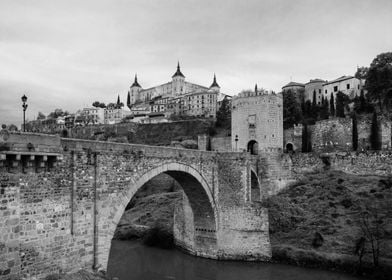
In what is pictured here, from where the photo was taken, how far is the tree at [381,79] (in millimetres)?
34453

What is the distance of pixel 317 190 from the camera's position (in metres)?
25.3

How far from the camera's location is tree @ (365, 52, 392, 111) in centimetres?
3445

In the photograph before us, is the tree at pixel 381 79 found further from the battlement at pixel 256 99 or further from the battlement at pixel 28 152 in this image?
the battlement at pixel 28 152

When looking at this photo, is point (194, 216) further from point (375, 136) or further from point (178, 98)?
point (178, 98)

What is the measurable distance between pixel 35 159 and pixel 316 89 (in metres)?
60.5

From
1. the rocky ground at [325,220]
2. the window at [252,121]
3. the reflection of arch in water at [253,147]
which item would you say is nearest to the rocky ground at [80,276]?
the rocky ground at [325,220]

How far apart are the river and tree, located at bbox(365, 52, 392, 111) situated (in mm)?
24376

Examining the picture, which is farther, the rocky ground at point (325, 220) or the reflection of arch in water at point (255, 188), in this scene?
the reflection of arch in water at point (255, 188)

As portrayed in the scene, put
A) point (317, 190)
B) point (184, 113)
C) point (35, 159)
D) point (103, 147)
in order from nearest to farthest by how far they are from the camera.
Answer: point (35, 159), point (103, 147), point (317, 190), point (184, 113)

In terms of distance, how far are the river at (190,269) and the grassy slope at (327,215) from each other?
1159 millimetres

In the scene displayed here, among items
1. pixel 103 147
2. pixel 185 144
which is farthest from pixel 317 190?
pixel 185 144

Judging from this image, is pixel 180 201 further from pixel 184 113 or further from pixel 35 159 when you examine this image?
pixel 184 113

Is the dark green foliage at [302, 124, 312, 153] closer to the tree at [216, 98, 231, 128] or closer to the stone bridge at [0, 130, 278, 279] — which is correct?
the stone bridge at [0, 130, 278, 279]

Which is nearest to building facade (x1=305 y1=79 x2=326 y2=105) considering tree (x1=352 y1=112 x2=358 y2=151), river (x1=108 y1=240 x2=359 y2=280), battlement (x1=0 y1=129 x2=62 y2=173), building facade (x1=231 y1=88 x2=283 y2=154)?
tree (x1=352 y1=112 x2=358 y2=151)
